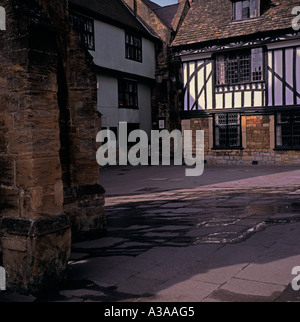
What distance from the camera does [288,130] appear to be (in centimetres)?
1827

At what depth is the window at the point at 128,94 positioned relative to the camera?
22.4 m

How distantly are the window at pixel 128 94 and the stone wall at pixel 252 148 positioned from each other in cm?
460

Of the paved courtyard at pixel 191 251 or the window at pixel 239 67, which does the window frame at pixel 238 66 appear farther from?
the paved courtyard at pixel 191 251

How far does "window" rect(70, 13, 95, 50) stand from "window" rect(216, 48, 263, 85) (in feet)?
21.5

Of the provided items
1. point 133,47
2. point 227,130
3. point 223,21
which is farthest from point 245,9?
point 133,47

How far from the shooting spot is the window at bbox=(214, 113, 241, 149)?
1961 centimetres

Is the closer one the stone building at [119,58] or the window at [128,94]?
the stone building at [119,58]

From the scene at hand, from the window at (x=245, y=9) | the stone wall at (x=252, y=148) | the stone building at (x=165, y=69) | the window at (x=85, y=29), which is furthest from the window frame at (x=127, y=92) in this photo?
the window at (x=245, y=9)

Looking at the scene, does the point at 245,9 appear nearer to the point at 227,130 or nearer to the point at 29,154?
the point at 227,130

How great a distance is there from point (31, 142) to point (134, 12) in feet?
75.8

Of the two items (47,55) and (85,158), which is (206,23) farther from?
(47,55)

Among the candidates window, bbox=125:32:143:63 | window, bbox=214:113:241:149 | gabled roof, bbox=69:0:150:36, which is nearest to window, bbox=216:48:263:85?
window, bbox=214:113:241:149

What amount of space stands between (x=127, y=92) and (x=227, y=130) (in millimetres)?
6626
